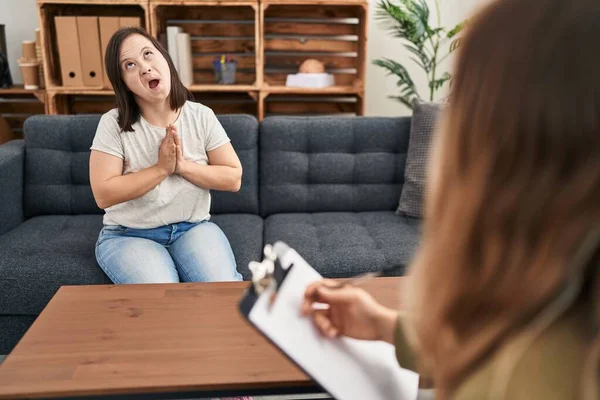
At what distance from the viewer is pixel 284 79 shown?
331 centimetres

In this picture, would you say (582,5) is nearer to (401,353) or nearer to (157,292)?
(401,353)

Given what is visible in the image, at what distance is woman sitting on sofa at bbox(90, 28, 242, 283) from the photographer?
1592 mm

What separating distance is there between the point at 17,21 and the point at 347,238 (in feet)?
8.33

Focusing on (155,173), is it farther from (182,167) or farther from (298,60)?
(298,60)

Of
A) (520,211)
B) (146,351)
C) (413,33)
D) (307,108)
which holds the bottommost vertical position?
(146,351)

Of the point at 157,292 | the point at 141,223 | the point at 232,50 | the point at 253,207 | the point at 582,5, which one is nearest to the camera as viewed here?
the point at 582,5

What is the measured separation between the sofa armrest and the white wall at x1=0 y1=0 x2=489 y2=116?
134cm

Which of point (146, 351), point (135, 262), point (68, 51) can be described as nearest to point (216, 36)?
point (68, 51)

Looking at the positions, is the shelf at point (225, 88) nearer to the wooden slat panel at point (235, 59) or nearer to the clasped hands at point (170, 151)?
the wooden slat panel at point (235, 59)

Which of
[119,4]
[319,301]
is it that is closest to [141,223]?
[319,301]

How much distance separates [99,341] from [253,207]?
4.04ft

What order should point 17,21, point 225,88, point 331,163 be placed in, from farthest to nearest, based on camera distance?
point 17,21 → point 225,88 → point 331,163

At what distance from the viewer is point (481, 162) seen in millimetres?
472

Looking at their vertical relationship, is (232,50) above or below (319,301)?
above
